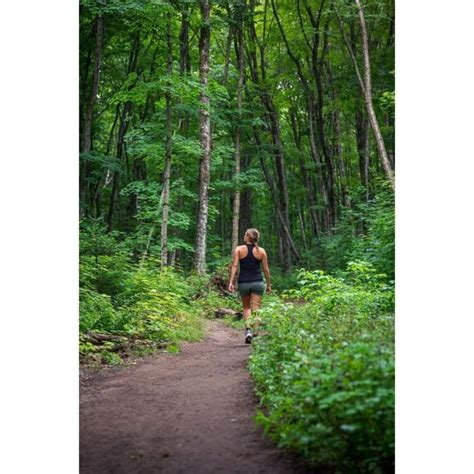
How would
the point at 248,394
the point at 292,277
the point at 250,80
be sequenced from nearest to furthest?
1. the point at 248,394
2. the point at 292,277
3. the point at 250,80

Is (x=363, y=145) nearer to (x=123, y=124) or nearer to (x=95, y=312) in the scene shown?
(x=123, y=124)

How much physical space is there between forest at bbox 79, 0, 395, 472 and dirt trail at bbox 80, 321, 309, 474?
26 centimetres

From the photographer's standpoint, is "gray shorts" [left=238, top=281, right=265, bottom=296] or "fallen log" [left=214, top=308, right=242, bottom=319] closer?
"gray shorts" [left=238, top=281, right=265, bottom=296]

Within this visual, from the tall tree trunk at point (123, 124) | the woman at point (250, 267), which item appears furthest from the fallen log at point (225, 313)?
the tall tree trunk at point (123, 124)

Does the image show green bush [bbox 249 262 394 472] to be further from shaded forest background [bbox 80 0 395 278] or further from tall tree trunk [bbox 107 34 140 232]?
tall tree trunk [bbox 107 34 140 232]

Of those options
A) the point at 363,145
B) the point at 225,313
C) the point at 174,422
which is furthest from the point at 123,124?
the point at 174,422

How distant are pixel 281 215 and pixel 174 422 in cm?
2011

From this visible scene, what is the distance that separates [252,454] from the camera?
12.9 ft

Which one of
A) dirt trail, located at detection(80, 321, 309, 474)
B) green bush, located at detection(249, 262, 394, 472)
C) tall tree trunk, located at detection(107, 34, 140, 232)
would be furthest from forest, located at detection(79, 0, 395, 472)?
dirt trail, located at detection(80, 321, 309, 474)

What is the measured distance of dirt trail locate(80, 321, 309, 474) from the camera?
3.87 meters
